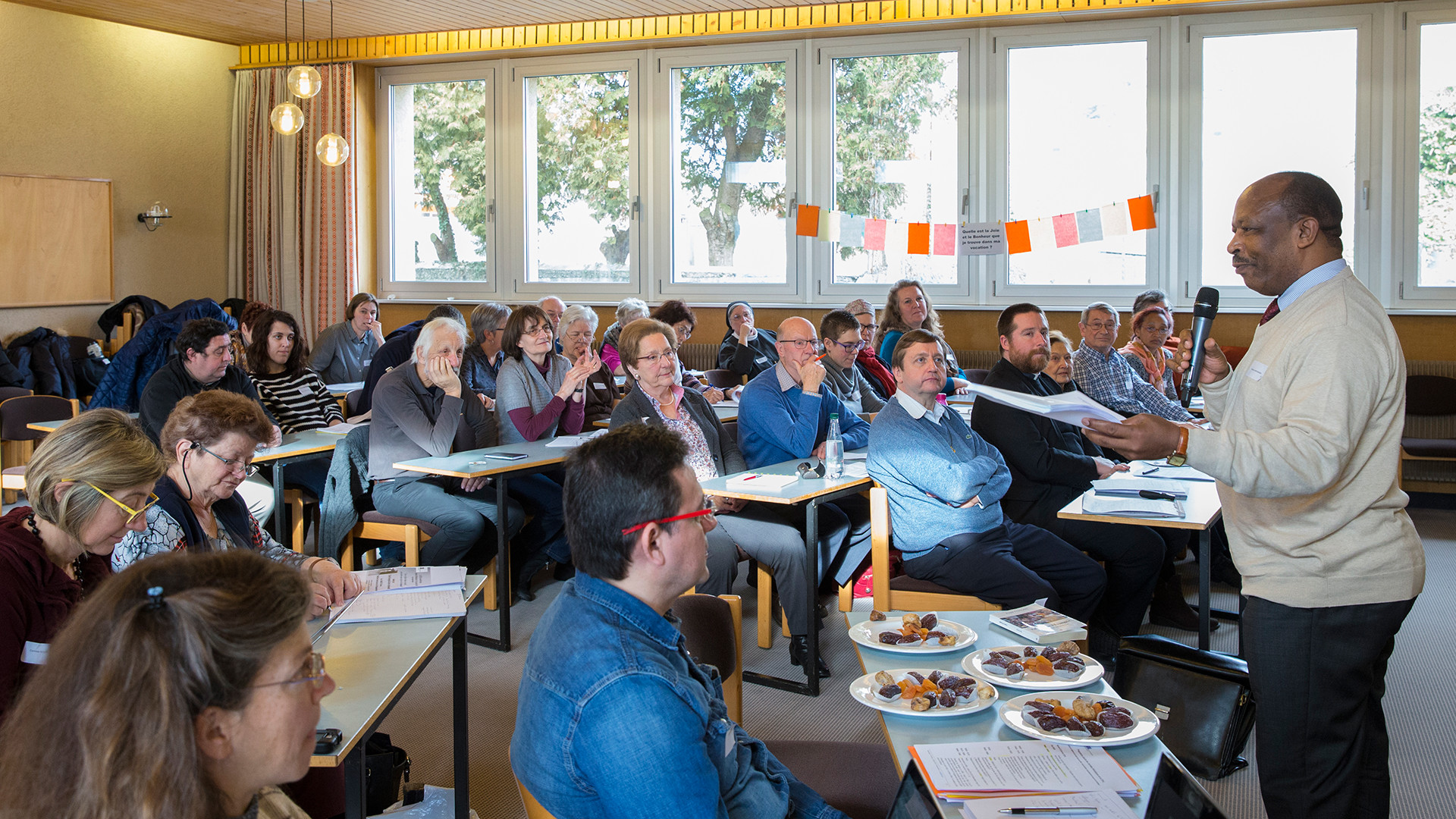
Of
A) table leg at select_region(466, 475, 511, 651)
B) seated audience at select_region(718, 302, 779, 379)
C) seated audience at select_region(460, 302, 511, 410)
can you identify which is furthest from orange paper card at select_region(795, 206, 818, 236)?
table leg at select_region(466, 475, 511, 651)

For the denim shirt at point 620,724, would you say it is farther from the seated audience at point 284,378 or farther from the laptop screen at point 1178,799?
the seated audience at point 284,378

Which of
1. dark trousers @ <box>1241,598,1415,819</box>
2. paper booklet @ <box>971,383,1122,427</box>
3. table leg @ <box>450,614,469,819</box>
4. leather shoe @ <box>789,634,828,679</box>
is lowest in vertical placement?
leather shoe @ <box>789,634,828,679</box>

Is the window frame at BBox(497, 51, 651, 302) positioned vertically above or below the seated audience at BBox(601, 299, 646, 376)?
above

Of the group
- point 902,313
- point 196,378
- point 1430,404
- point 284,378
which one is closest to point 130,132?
point 284,378

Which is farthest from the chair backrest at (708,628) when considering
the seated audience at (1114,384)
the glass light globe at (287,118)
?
the glass light globe at (287,118)

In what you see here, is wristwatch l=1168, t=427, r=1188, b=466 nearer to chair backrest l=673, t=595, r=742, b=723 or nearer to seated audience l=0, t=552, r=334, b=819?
chair backrest l=673, t=595, r=742, b=723

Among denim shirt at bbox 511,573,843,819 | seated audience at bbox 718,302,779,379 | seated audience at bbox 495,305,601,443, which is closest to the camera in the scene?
denim shirt at bbox 511,573,843,819

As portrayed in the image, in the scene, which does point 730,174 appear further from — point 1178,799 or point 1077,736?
point 1178,799

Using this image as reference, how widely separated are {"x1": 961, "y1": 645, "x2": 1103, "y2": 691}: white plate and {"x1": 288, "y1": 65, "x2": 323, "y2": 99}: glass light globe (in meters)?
5.78

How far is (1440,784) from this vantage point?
2939 mm

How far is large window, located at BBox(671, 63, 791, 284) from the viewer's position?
27.4 feet

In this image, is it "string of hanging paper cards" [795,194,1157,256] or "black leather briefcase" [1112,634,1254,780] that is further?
"string of hanging paper cards" [795,194,1157,256]

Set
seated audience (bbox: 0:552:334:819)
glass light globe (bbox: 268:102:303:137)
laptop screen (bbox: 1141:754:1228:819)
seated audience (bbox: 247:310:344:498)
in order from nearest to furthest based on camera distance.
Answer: seated audience (bbox: 0:552:334:819) → laptop screen (bbox: 1141:754:1228:819) → seated audience (bbox: 247:310:344:498) → glass light globe (bbox: 268:102:303:137)

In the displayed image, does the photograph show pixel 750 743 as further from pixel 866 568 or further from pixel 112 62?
pixel 112 62
